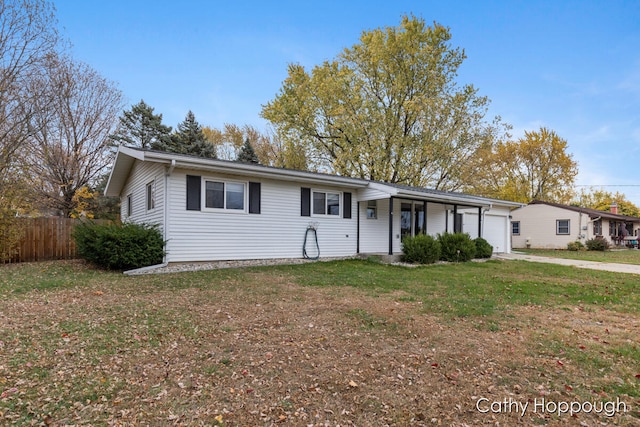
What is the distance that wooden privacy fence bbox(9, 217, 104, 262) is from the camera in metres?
10.9

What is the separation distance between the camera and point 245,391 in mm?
2811

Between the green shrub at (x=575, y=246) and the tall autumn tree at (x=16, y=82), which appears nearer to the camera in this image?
the tall autumn tree at (x=16, y=82)

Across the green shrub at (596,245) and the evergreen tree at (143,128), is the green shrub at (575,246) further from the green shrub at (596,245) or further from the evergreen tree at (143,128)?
the evergreen tree at (143,128)

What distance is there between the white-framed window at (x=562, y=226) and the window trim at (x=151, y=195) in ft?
81.8

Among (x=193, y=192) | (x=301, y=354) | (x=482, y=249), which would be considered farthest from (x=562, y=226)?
(x=301, y=354)

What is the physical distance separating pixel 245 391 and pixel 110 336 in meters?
2.09

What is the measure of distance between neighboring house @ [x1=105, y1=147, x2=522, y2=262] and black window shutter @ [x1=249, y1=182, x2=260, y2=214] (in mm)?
30

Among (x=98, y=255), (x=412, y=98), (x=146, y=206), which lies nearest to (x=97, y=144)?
(x=146, y=206)

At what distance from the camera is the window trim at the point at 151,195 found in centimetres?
973

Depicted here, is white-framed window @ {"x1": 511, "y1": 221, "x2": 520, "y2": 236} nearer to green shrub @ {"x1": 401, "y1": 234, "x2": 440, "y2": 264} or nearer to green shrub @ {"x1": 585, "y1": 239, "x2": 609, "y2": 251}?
green shrub @ {"x1": 585, "y1": 239, "x2": 609, "y2": 251}

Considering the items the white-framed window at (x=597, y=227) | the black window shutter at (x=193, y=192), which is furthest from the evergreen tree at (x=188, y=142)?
the white-framed window at (x=597, y=227)

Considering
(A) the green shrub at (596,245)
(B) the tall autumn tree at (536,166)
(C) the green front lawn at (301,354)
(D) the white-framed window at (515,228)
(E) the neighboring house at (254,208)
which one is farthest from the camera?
(B) the tall autumn tree at (536,166)

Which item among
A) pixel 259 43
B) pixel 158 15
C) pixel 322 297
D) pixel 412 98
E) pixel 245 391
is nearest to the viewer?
pixel 245 391

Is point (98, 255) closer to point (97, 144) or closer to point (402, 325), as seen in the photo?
point (402, 325)
